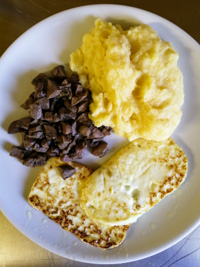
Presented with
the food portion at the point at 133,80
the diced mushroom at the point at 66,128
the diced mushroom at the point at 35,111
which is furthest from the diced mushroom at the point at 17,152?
the food portion at the point at 133,80

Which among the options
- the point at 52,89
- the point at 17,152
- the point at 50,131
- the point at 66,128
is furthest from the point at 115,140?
the point at 17,152

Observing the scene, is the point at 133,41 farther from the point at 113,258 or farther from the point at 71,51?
the point at 113,258

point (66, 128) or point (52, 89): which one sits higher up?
point (52, 89)

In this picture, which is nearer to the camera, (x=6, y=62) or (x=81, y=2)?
(x=6, y=62)

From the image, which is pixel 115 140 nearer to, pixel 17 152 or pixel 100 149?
pixel 100 149

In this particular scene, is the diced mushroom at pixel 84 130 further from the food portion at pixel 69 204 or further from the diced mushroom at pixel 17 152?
the diced mushroom at pixel 17 152

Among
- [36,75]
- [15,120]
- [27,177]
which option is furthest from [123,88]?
[27,177]

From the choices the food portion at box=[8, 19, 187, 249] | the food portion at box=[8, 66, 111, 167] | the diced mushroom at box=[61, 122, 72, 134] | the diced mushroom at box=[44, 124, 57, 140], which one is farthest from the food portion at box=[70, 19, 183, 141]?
the diced mushroom at box=[44, 124, 57, 140]
